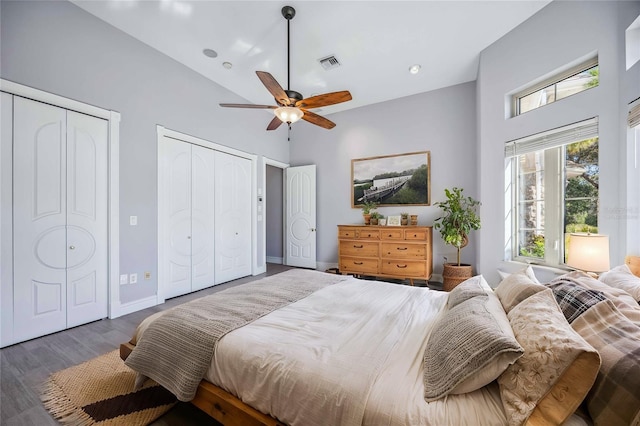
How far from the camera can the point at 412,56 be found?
335 centimetres

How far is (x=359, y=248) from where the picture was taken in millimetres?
4258

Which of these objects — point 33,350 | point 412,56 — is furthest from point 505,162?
point 33,350

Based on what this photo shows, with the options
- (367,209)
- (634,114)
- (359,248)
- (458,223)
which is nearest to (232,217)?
(359,248)

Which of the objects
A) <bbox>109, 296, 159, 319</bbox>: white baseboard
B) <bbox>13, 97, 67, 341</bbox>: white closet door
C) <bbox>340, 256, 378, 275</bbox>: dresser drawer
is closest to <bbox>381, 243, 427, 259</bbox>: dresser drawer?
<bbox>340, 256, 378, 275</bbox>: dresser drawer

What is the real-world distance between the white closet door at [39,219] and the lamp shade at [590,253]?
4.44 m

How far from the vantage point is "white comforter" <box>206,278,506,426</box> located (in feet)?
2.95

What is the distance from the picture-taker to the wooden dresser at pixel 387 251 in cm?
383

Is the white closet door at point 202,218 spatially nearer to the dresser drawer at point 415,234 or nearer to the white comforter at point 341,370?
the white comforter at point 341,370

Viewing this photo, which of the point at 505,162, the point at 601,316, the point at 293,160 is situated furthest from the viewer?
the point at 293,160

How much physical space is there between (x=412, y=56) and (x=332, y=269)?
3456mm

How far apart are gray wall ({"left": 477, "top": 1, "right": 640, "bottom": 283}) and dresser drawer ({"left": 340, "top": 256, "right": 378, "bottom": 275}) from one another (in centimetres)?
148

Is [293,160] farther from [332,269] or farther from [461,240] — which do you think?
[461,240]

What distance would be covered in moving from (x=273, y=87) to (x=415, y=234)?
284cm

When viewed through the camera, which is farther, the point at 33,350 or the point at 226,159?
the point at 226,159
